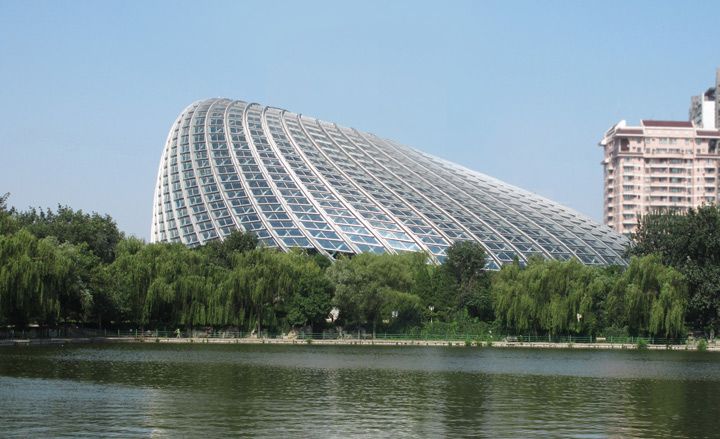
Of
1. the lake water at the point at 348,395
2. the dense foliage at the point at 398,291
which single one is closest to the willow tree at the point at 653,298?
the dense foliage at the point at 398,291

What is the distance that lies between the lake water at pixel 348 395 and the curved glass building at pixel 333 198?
31428 millimetres

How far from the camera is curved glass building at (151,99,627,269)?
80000 mm

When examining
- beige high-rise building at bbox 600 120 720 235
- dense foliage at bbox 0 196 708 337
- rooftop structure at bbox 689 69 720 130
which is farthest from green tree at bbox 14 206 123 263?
rooftop structure at bbox 689 69 720 130

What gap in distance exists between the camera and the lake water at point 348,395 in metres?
23.1

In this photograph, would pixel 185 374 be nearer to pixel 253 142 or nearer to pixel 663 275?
pixel 663 275

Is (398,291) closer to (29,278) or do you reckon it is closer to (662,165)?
(29,278)

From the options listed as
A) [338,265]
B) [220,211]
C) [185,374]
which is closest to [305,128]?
[220,211]

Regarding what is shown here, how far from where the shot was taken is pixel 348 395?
1185 inches

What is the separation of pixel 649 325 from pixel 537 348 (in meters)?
6.75

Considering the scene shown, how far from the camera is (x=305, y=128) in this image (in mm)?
103812

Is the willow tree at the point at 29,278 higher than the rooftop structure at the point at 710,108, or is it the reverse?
the rooftop structure at the point at 710,108

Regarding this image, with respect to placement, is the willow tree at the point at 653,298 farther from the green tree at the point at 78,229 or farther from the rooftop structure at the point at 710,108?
the rooftop structure at the point at 710,108

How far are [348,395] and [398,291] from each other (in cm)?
3601

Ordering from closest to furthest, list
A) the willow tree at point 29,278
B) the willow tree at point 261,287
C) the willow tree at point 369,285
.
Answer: the willow tree at point 29,278 < the willow tree at point 261,287 < the willow tree at point 369,285
